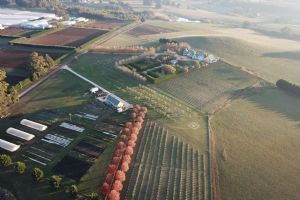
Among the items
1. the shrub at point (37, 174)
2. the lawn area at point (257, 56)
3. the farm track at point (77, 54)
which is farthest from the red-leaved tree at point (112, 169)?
the lawn area at point (257, 56)

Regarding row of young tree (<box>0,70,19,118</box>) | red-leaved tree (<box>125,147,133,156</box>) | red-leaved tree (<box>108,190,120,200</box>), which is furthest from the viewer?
row of young tree (<box>0,70,19,118</box>)

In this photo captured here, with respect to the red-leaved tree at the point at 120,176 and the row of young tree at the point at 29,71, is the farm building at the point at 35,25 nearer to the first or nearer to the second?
the row of young tree at the point at 29,71

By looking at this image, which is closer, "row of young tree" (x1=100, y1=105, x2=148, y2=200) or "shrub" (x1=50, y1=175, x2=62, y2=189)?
"row of young tree" (x1=100, y1=105, x2=148, y2=200)

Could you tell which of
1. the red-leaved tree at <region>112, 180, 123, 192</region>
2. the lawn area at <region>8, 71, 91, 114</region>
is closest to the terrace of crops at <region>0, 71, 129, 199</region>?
the lawn area at <region>8, 71, 91, 114</region>

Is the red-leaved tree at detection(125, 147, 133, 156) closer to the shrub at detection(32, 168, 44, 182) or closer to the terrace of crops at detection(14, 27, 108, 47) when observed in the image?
the shrub at detection(32, 168, 44, 182)

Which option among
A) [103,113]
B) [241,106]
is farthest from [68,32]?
[241,106]

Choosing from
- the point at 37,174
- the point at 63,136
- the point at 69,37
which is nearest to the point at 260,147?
the point at 63,136
